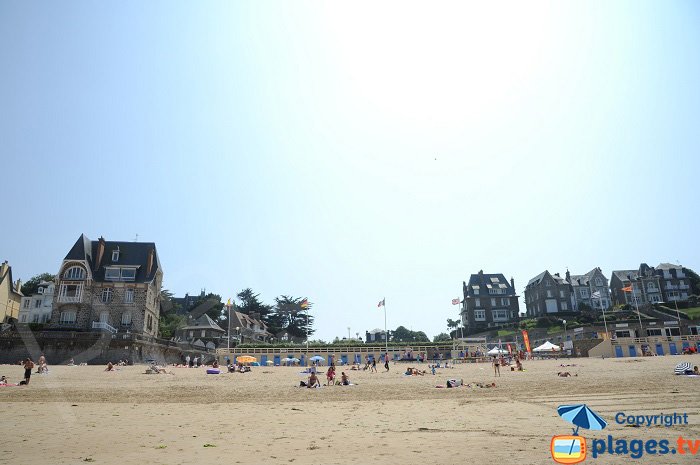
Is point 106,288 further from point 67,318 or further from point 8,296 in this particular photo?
point 8,296

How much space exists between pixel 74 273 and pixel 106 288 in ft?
14.0

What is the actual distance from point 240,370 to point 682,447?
37.1 metres

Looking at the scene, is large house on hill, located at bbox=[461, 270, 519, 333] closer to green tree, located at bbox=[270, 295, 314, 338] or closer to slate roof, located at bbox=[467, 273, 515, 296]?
slate roof, located at bbox=[467, 273, 515, 296]

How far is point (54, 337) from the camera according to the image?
45.7 metres

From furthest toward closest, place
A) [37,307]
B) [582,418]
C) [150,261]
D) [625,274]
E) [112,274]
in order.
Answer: [625,274] → [37,307] → [150,261] → [112,274] → [582,418]

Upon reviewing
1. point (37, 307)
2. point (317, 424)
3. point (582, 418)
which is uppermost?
point (37, 307)

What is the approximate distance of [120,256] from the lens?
58.3 meters

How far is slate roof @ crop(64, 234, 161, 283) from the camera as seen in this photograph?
184 feet

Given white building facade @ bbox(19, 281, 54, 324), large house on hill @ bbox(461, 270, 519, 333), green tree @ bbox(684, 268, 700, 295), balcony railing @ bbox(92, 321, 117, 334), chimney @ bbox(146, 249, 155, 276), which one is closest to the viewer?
balcony railing @ bbox(92, 321, 117, 334)

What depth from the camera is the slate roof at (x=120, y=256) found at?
55969 millimetres

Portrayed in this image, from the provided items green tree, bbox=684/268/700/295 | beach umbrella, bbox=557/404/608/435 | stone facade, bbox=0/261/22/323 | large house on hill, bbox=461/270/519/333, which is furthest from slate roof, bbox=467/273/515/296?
beach umbrella, bbox=557/404/608/435

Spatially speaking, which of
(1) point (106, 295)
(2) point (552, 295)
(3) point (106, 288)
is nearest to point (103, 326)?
(1) point (106, 295)

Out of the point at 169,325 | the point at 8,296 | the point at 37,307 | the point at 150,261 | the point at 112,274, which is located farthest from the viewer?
the point at 169,325

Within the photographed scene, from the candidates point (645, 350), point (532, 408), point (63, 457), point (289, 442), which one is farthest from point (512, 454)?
point (645, 350)
